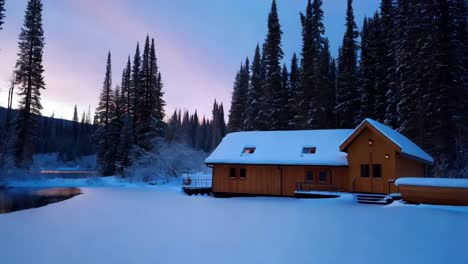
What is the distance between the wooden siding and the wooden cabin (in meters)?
3.13

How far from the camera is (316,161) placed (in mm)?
22953

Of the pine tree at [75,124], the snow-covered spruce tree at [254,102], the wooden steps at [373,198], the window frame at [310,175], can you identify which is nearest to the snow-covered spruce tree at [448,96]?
the wooden steps at [373,198]

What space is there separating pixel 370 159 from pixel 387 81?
16.5m

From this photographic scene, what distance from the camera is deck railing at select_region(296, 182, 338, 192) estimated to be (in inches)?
907

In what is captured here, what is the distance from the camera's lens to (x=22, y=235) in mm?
11812

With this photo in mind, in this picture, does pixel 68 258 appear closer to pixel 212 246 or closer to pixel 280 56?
pixel 212 246

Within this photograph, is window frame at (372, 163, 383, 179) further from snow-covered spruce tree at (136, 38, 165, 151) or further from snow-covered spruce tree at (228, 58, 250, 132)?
snow-covered spruce tree at (228, 58, 250, 132)

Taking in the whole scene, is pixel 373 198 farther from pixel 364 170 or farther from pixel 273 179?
pixel 273 179

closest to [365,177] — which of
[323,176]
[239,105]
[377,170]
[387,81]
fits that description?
[377,170]

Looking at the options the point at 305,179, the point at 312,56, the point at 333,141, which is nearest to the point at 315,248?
the point at 305,179

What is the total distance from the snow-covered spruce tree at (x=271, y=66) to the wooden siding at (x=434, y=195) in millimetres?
25819

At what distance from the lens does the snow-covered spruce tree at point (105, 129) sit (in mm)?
47172

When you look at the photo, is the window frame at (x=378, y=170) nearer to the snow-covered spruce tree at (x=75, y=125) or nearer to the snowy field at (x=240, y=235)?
the snowy field at (x=240, y=235)

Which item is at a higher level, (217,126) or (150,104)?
(217,126)
